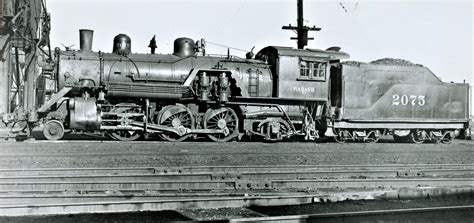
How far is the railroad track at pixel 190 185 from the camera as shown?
18.3 ft

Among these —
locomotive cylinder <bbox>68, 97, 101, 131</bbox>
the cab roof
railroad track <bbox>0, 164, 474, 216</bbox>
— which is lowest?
railroad track <bbox>0, 164, 474, 216</bbox>

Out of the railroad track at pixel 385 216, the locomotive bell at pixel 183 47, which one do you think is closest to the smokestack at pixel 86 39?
the locomotive bell at pixel 183 47

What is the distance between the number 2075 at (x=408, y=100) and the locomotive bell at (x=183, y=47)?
675cm

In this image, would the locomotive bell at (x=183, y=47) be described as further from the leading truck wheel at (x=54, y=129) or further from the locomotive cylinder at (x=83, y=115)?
the leading truck wheel at (x=54, y=129)

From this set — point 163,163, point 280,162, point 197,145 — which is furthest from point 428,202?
point 197,145

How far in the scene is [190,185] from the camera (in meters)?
7.04

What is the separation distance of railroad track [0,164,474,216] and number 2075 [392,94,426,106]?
6.44 meters

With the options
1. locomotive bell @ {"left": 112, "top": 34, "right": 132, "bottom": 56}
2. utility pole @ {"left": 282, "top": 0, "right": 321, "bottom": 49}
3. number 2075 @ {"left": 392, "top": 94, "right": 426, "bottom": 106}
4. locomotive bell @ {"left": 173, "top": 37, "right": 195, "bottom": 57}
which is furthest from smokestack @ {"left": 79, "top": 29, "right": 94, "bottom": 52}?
utility pole @ {"left": 282, "top": 0, "right": 321, "bottom": 49}

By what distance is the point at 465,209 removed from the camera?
514 cm

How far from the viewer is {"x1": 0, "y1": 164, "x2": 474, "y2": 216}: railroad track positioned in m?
5.58

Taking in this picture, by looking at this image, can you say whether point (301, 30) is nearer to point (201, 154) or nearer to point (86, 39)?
point (86, 39)

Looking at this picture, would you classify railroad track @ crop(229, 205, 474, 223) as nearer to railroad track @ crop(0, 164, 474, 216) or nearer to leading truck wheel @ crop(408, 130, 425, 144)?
railroad track @ crop(0, 164, 474, 216)

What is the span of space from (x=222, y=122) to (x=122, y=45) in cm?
368

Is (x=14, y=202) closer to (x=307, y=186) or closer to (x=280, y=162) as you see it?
(x=307, y=186)
